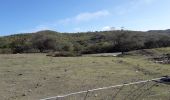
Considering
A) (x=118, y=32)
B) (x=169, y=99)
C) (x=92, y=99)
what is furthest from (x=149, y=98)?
(x=118, y=32)

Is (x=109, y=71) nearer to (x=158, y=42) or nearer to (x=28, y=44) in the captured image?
(x=28, y=44)

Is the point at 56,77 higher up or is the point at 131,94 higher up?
the point at 56,77

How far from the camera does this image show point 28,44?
168ft

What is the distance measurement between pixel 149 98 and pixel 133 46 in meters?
42.8

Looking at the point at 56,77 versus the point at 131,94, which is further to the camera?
the point at 56,77

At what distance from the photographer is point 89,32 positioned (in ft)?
352

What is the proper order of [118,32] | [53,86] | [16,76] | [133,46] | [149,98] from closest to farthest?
[149,98] → [53,86] → [16,76] → [133,46] → [118,32]

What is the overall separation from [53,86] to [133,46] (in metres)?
39.7

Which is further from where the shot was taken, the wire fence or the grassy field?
the grassy field

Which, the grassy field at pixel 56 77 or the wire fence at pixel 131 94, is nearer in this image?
the wire fence at pixel 131 94

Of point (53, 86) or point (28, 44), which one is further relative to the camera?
point (28, 44)

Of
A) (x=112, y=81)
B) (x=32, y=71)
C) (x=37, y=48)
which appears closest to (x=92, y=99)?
(x=112, y=81)

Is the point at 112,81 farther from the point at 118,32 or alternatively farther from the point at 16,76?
the point at 118,32

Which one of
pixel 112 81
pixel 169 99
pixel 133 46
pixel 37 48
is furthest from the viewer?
pixel 133 46
